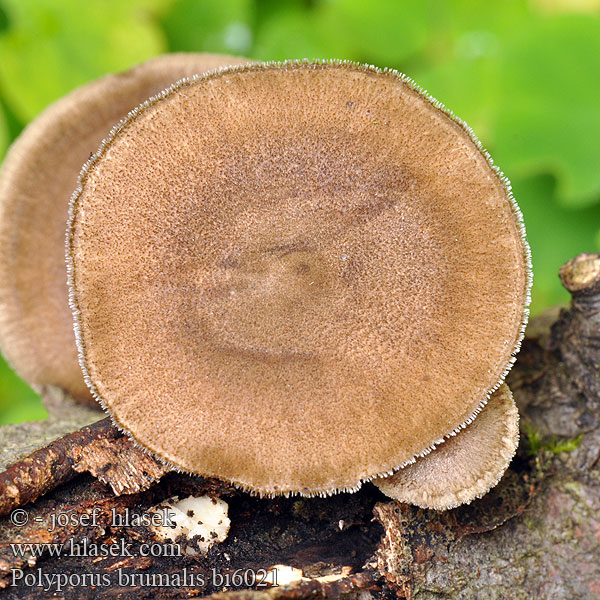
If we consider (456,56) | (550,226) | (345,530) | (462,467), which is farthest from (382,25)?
(345,530)

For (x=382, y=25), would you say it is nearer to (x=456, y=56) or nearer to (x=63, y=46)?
(x=456, y=56)

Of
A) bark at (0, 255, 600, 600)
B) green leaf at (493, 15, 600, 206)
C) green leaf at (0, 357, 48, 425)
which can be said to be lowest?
bark at (0, 255, 600, 600)

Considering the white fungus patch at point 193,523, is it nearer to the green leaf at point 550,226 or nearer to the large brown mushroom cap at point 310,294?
the large brown mushroom cap at point 310,294

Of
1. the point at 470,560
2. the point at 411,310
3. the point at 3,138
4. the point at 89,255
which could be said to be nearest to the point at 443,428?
the point at 411,310

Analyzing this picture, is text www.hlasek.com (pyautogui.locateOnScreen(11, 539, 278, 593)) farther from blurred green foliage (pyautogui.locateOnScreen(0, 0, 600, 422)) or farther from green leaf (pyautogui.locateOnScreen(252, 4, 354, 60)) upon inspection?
green leaf (pyautogui.locateOnScreen(252, 4, 354, 60))

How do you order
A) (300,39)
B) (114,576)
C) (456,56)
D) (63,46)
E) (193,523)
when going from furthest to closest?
(300,39) → (456,56) → (63,46) → (193,523) → (114,576)

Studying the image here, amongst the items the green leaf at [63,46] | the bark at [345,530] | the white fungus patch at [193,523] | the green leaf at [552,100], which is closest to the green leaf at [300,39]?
the green leaf at [63,46]

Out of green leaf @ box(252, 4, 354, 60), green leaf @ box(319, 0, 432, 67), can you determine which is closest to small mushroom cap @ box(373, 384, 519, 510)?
green leaf @ box(319, 0, 432, 67)
